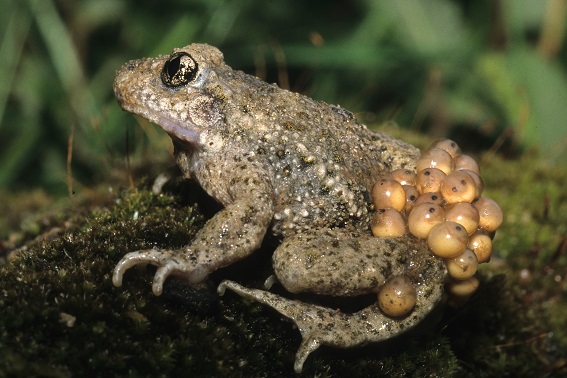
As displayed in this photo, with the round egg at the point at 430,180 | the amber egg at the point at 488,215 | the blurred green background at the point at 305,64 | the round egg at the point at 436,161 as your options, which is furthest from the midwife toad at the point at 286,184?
the blurred green background at the point at 305,64

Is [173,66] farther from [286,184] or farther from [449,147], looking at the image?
[449,147]

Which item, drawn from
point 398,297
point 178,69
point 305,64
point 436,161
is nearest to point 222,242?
point 398,297

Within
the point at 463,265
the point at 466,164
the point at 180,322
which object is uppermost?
the point at 466,164

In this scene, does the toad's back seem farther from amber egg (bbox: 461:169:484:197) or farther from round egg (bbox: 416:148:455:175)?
amber egg (bbox: 461:169:484:197)

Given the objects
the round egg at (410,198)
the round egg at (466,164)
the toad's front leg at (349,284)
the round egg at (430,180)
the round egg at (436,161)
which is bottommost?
the toad's front leg at (349,284)

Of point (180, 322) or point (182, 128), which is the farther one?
point (182, 128)

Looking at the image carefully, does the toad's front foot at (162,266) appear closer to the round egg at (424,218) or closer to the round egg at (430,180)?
the round egg at (424,218)

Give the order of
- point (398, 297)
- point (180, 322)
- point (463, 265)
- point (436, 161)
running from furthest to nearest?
point (436, 161) < point (463, 265) < point (398, 297) < point (180, 322)

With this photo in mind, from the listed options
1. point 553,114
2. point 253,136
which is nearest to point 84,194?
point 253,136

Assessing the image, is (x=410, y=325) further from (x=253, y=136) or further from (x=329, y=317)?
(x=253, y=136)
